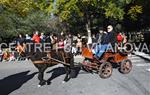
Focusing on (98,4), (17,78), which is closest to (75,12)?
(98,4)

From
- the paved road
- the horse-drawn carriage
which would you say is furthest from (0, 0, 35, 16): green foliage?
the horse-drawn carriage

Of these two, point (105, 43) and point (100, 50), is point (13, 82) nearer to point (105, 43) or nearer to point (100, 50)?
point (100, 50)

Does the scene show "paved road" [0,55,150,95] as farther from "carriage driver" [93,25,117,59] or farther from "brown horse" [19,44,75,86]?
"carriage driver" [93,25,117,59]

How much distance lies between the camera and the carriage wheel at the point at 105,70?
14.2 m

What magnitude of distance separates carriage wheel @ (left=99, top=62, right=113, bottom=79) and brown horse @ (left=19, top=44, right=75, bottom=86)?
4.08 feet

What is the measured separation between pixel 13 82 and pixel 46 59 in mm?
2090

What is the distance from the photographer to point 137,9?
3778 centimetres

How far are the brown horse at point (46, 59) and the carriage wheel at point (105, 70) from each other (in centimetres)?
124

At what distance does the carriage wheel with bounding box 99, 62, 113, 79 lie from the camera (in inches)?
558

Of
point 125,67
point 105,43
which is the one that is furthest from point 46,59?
point 125,67

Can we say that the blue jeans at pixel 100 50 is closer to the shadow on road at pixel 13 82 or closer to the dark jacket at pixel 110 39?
the dark jacket at pixel 110 39

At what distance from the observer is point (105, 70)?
47.4ft

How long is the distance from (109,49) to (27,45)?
11.0 ft

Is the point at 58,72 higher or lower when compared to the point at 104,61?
lower
